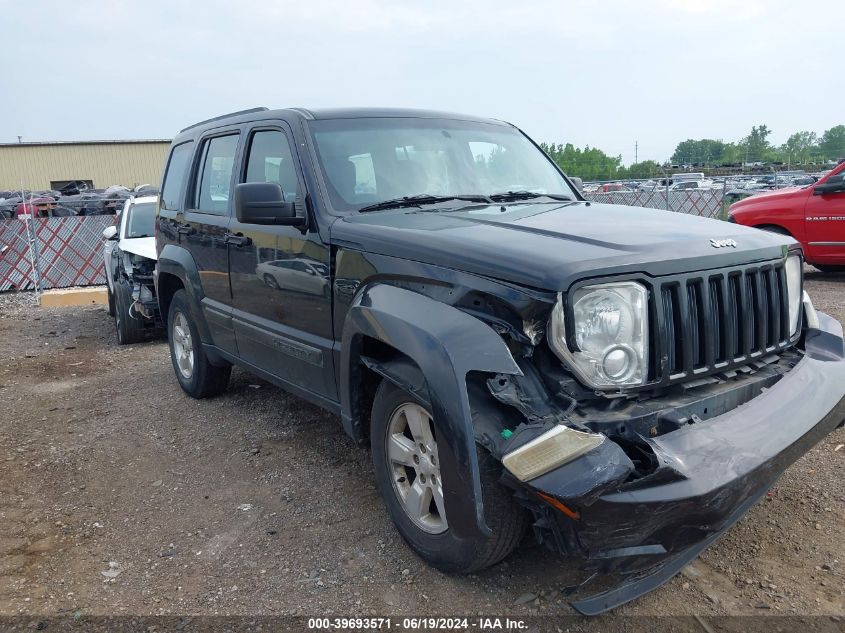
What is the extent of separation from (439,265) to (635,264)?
2.42 ft

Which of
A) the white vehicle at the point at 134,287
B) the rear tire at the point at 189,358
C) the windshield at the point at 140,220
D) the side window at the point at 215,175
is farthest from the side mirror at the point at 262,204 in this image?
the windshield at the point at 140,220

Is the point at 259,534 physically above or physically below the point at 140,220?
below

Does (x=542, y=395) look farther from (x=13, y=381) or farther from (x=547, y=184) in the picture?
(x=13, y=381)

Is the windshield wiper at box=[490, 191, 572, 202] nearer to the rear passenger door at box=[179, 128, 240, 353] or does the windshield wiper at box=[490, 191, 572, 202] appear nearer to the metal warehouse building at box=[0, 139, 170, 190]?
the rear passenger door at box=[179, 128, 240, 353]

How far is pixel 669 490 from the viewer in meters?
2.22

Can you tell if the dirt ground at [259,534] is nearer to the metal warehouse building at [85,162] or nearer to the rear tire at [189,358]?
the rear tire at [189,358]

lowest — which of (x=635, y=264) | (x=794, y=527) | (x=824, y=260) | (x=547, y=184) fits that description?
(x=794, y=527)

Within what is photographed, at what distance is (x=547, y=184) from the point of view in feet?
14.2

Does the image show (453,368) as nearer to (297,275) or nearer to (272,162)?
(297,275)

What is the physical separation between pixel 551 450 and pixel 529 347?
41 centimetres

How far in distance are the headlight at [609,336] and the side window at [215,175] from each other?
2.78 metres

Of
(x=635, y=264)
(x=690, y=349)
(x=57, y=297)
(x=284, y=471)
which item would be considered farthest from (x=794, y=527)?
(x=57, y=297)

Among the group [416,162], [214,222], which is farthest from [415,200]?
[214,222]

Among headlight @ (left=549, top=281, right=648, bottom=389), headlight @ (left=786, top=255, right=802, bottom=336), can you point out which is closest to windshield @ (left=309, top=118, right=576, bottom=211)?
headlight @ (left=786, top=255, right=802, bottom=336)
